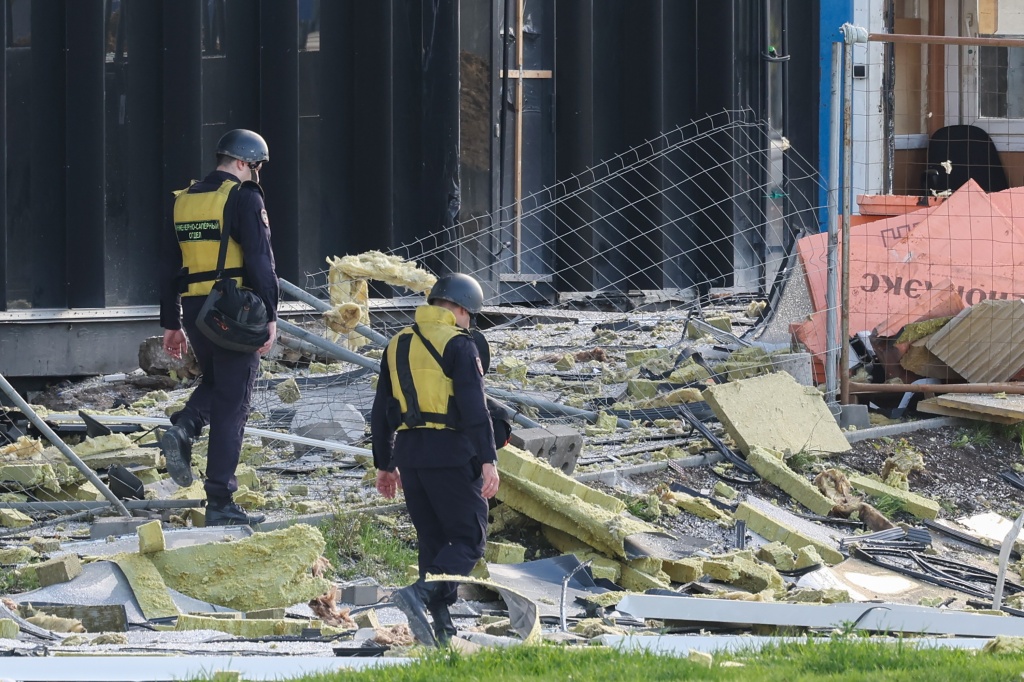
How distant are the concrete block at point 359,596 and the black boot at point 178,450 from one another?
138cm

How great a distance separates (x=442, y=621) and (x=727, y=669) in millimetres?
1260

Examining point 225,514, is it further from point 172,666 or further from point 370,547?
point 172,666

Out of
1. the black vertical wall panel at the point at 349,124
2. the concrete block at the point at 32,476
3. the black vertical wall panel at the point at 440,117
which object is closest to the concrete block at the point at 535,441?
the concrete block at the point at 32,476

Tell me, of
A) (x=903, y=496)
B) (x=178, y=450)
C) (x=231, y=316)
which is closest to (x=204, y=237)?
(x=231, y=316)

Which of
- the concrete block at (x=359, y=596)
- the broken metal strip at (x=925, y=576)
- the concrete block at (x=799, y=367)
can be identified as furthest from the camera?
the concrete block at (x=799, y=367)

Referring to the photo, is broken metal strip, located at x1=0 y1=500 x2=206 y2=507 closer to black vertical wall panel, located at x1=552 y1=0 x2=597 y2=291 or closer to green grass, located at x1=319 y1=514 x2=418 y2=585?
green grass, located at x1=319 y1=514 x2=418 y2=585

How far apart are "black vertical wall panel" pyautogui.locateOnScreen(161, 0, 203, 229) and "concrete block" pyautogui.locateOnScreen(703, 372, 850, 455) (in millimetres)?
5191

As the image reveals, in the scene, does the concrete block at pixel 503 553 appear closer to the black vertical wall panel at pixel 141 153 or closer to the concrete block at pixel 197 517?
→ the concrete block at pixel 197 517

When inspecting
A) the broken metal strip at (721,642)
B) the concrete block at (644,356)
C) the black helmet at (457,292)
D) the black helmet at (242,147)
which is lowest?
the broken metal strip at (721,642)

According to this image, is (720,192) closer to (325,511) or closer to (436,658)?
(325,511)

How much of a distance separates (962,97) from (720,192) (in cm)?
434

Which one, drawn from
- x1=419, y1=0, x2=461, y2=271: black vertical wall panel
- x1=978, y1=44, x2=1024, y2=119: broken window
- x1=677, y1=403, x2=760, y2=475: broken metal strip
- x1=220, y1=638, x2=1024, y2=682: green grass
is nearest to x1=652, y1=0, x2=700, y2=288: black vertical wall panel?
x1=419, y1=0, x2=461, y2=271: black vertical wall panel

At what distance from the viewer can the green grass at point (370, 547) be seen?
→ 6.86 metres

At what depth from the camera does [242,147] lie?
732 cm
